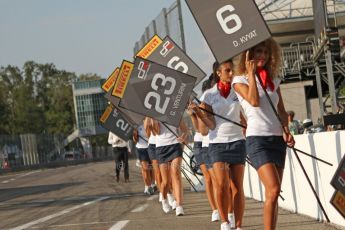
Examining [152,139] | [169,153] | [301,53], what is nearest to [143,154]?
[152,139]

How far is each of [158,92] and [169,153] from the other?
0.93 metres

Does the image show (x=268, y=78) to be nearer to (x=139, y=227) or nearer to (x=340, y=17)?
(x=139, y=227)

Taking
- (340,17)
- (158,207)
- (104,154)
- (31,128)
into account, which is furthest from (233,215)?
(31,128)

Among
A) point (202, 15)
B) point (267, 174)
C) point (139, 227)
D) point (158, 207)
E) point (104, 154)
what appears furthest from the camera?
point (104, 154)

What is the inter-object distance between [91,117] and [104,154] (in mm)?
27306

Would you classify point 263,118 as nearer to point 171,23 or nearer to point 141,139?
point 141,139

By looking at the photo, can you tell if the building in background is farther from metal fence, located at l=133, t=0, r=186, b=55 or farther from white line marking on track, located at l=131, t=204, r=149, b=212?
white line marking on track, located at l=131, t=204, r=149, b=212

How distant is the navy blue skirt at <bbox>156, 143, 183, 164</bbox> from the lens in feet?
42.3

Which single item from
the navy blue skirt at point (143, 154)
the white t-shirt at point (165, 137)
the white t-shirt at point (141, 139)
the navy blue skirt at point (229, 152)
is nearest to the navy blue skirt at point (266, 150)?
the navy blue skirt at point (229, 152)

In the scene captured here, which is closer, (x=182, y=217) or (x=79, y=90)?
(x=182, y=217)

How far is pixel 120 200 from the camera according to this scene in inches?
661

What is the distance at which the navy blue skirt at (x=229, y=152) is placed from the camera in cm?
927

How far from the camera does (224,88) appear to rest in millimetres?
9445

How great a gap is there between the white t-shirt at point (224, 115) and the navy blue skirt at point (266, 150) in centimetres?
215
